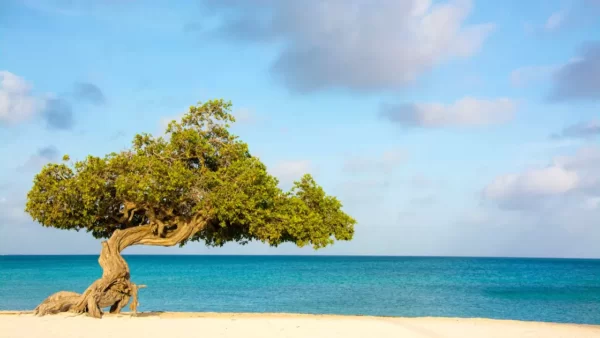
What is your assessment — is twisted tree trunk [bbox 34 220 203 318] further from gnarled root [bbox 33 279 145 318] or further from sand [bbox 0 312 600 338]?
sand [bbox 0 312 600 338]

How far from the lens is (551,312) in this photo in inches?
1639

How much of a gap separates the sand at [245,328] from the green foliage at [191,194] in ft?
10.9

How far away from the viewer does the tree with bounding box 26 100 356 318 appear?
2062cm

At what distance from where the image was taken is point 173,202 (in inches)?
837

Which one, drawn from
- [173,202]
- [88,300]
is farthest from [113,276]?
[173,202]

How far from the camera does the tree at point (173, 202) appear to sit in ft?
67.7

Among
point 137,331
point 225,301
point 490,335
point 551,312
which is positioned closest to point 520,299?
point 551,312

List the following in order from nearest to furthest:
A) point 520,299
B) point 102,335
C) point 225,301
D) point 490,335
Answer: point 102,335 < point 490,335 < point 225,301 < point 520,299

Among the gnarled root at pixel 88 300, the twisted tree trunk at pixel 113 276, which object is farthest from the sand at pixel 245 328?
the twisted tree trunk at pixel 113 276

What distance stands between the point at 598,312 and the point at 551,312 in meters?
3.01

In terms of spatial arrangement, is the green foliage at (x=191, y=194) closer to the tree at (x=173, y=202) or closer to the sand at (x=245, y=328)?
the tree at (x=173, y=202)

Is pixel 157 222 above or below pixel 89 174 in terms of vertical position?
below

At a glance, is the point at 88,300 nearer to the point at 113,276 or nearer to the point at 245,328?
the point at 113,276

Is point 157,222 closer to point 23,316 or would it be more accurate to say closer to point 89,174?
point 89,174
